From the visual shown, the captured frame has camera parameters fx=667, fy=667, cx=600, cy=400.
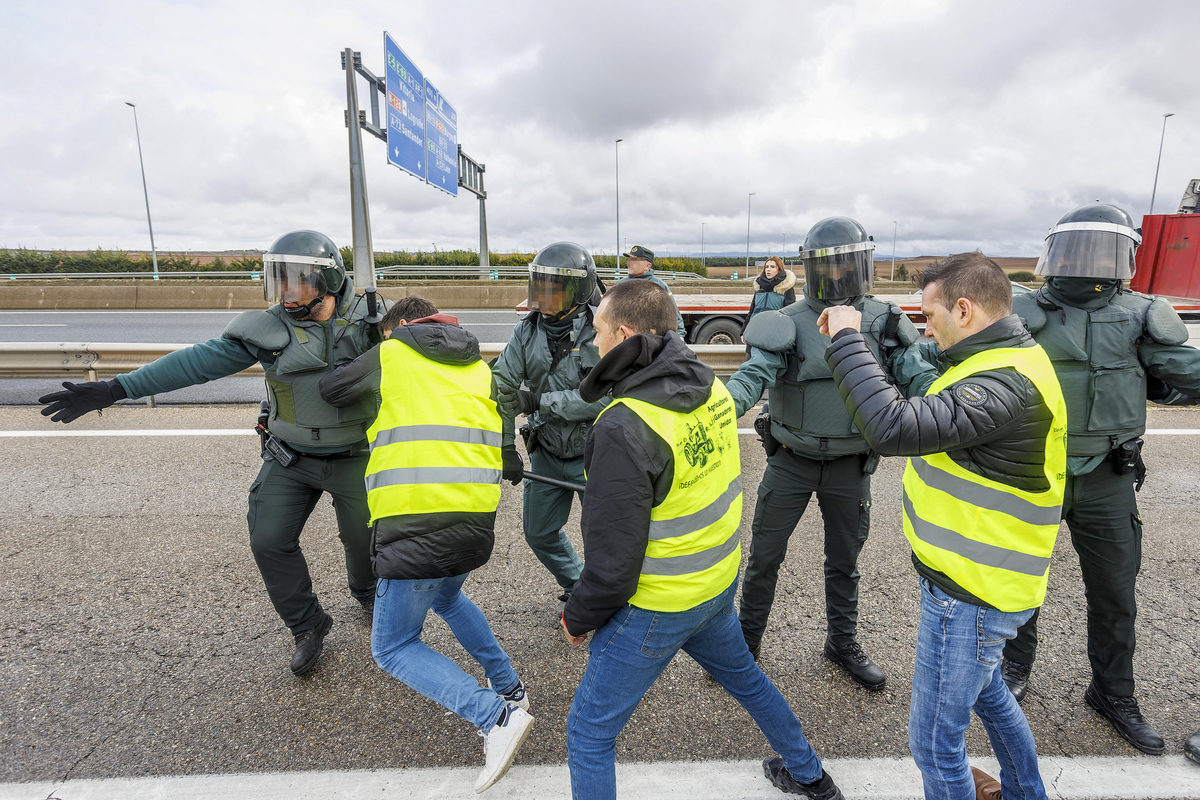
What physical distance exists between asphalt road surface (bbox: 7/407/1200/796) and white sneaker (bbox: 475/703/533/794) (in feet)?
0.76

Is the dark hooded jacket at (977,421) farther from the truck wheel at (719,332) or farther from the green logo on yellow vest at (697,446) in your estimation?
the truck wheel at (719,332)

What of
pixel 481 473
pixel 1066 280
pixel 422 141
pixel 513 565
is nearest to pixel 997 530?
pixel 1066 280

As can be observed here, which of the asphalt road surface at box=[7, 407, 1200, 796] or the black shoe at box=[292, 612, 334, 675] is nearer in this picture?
the asphalt road surface at box=[7, 407, 1200, 796]

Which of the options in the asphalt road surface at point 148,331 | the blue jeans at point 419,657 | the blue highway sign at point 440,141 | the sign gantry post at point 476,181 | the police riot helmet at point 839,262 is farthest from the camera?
the sign gantry post at point 476,181

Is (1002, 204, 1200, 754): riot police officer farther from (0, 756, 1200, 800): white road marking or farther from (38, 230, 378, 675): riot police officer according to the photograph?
(38, 230, 378, 675): riot police officer

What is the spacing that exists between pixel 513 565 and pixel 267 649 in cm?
138

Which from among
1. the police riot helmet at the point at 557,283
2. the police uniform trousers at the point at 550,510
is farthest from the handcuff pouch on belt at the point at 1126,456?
the police riot helmet at the point at 557,283

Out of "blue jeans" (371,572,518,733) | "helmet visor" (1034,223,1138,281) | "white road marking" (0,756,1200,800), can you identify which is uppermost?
"helmet visor" (1034,223,1138,281)

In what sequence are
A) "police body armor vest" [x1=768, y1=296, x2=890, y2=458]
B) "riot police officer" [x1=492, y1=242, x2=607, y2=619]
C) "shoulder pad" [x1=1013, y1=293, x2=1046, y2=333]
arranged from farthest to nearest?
"riot police officer" [x1=492, y1=242, x2=607, y2=619]
"police body armor vest" [x1=768, y1=296, x2=890, y2=458]
"shoulder pad" [x1=1013, y1=293, x2=1046, y2=333]

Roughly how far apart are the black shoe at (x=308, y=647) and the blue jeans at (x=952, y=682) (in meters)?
2.44

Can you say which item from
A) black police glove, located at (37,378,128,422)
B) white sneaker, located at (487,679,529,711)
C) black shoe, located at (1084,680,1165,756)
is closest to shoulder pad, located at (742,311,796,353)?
white sneaker, located at (487,679,529,711)

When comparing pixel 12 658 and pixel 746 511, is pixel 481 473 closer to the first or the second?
pixel 12 658

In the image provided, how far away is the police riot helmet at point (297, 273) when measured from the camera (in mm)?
3074

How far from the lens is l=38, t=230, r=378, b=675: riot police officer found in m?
3.00
